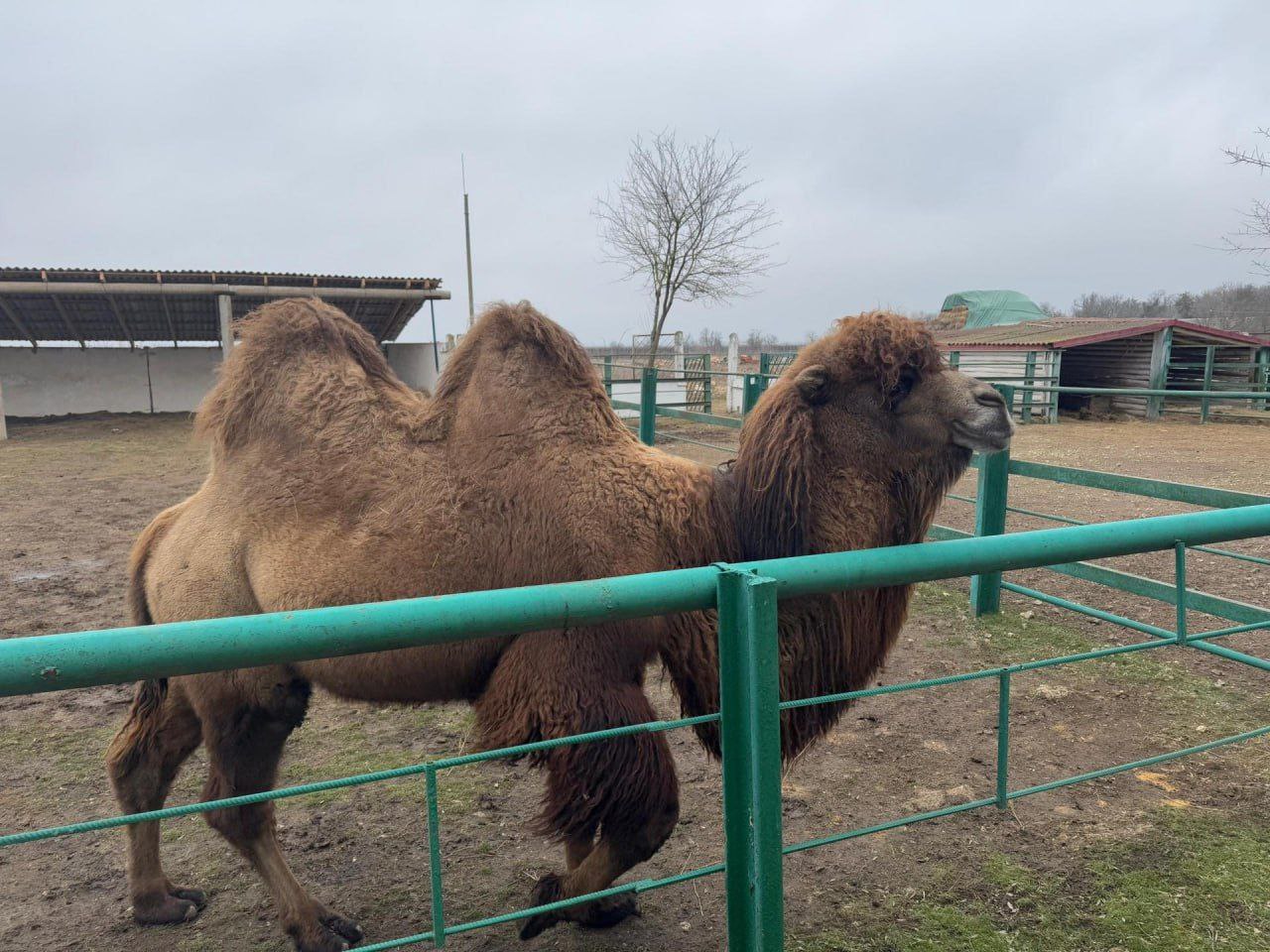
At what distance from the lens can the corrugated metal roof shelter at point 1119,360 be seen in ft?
69.3

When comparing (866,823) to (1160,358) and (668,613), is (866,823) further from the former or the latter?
(1160,358)

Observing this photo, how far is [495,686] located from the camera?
258 cm

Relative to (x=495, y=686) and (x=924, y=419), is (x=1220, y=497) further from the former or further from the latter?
(x=495, y=686)

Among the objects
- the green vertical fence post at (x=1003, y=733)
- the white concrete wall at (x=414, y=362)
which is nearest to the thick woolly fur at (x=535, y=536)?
the green vertical fence post at (x=1003, y=733)

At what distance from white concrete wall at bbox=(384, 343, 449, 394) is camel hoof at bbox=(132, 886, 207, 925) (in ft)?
58.4

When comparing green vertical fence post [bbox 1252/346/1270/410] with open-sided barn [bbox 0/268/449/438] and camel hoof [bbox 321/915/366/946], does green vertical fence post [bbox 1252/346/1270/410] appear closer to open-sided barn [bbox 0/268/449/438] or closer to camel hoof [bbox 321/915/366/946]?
open-sided barn [bbox 0/268/449/438]

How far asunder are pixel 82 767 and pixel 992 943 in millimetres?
3886

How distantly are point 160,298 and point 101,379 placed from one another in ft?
8.97

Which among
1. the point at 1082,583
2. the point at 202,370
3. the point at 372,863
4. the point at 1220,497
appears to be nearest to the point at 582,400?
the point at 372,863

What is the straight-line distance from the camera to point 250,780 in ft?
9.75

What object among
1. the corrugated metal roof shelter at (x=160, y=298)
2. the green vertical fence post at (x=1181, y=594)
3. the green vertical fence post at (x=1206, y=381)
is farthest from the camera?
the green vertical fence post at (x=1206, y=381)

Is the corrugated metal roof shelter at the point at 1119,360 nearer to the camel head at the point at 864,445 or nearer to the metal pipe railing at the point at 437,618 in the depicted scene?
the camel head at the point at 864,445

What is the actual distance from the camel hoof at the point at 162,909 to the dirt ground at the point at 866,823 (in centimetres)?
4

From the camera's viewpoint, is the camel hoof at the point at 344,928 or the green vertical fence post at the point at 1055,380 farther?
the green vertical fence post at the point at 1055,380
